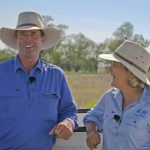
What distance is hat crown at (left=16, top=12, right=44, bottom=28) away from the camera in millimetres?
3312

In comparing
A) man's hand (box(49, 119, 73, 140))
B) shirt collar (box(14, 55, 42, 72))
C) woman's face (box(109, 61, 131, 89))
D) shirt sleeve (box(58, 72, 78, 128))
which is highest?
woman's face (box(109, 61, 131, 89))

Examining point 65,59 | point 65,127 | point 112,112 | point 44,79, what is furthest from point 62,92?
point 65,59

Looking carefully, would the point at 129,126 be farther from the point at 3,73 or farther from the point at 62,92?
the point at 3,73

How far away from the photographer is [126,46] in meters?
2.78

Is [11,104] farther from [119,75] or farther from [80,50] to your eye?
[80,50]

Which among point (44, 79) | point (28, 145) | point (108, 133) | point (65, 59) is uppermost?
point (44, 79)

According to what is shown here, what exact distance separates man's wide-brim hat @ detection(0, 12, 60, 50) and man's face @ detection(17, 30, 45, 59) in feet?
0.15

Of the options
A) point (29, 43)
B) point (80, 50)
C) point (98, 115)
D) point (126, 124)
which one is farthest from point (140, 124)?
point (80, 50)

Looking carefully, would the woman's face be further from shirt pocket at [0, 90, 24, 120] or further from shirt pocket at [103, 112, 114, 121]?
shirt pocket at [0, 90, 24, 120]

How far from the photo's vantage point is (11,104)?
308 centimetres

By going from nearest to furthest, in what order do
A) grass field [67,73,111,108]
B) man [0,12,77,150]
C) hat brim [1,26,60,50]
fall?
man [0,12,77,150]
hat brim [1,26,60,50]
grass field [67,73,111,108]

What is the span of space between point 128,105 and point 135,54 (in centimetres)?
34

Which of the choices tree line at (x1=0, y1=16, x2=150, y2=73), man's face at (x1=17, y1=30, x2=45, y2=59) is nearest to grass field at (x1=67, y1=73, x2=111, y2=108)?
man's face at (x1=17, y1=30, x2=45, y2=59)

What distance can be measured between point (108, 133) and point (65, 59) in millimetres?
39982
